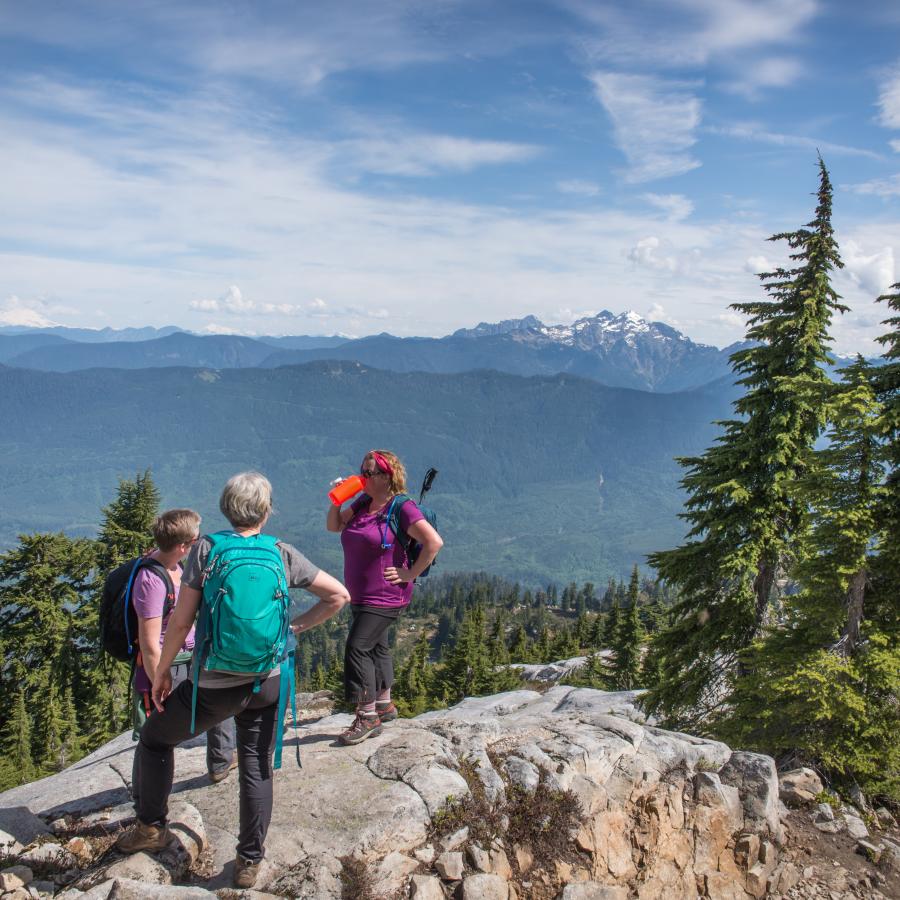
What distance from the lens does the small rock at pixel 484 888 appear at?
16.5 feet

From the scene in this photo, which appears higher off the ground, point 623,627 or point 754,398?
point 754,398

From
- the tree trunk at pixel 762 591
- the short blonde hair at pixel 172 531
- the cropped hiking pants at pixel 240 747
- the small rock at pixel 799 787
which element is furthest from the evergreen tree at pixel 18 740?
the small rock at pixel 799 787

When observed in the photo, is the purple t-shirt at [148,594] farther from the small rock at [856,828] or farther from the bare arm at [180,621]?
the small rock at [856,828]

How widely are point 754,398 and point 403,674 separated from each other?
46488mm

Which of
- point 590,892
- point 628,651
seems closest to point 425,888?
point 590,892

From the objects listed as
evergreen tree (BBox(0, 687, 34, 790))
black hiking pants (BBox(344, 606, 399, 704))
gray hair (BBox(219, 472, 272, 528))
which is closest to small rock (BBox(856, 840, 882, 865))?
black hiking pants (BBox(344, 606, 399, 704))

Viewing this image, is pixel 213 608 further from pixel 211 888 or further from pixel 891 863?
pixel 891 863

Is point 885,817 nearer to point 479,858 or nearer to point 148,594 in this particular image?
point 479,858

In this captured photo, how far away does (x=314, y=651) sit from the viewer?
137 m

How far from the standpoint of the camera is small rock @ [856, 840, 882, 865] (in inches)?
273

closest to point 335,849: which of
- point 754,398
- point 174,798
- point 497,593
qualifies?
point 174,798

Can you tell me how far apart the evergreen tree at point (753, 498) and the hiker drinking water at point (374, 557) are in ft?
28.0

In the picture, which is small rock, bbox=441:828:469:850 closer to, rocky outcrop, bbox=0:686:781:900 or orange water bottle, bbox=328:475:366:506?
rocky outcrop, bbox=0:686:781:900

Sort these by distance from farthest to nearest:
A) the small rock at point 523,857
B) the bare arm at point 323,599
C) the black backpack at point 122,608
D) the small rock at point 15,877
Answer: the small rock at point 523,857 < the black backpack at point 122,608 < the bare arm at point 323,599 < the small rock at point 15,877
